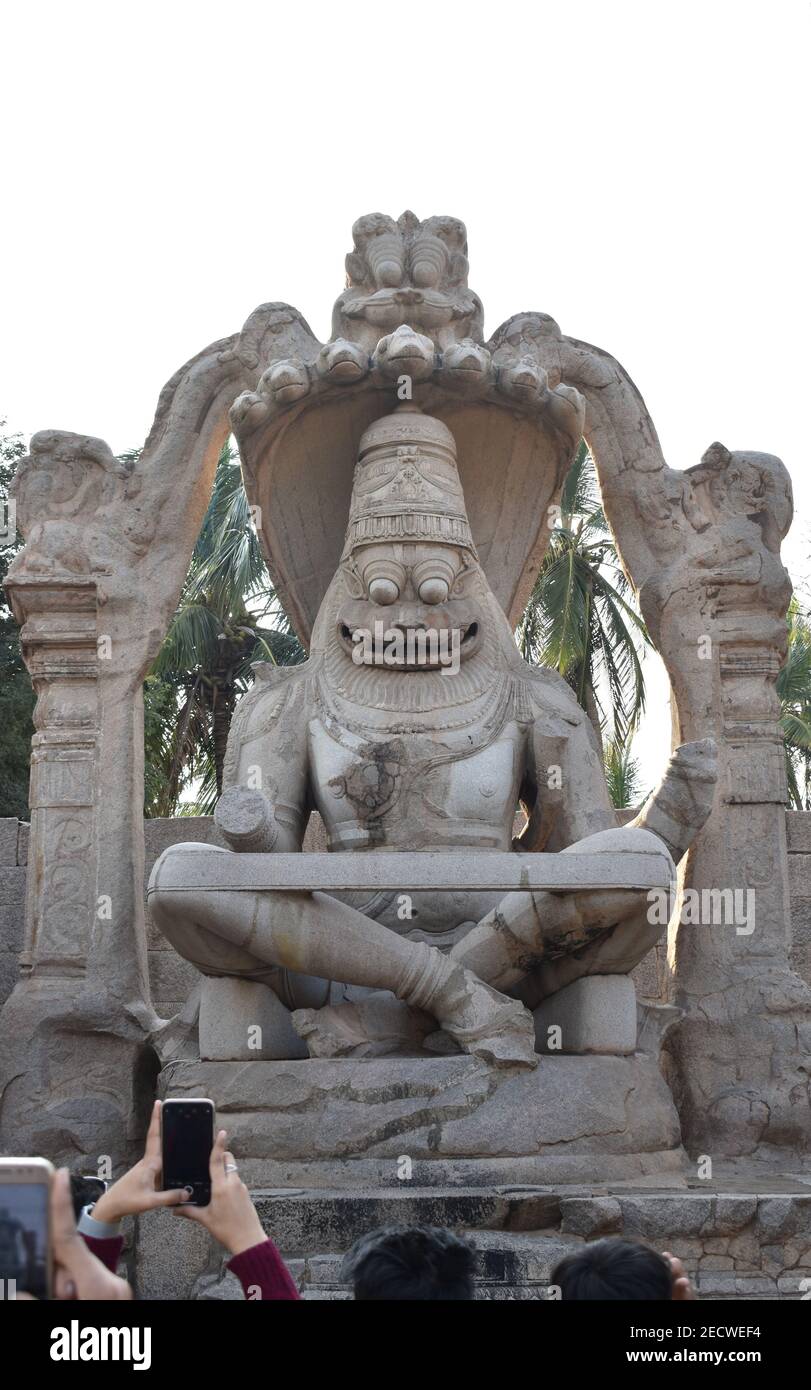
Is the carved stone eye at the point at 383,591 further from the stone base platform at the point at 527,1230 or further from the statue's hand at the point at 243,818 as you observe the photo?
the stone base platform at the point at 527,1230

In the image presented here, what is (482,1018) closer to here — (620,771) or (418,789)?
(418,789)

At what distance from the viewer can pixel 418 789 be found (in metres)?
6.66

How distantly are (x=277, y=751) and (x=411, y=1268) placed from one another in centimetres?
439

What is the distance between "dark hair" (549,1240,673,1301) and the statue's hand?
137 inches

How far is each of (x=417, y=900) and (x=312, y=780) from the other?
0.82m

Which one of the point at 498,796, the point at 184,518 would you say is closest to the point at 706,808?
the point at 498,796

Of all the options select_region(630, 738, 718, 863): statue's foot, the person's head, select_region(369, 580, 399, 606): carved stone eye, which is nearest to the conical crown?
select_region(369, 580, 399, 606): carved stone eye

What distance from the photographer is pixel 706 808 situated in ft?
20.2

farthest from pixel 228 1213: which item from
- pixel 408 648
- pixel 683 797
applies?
pixel 408 648

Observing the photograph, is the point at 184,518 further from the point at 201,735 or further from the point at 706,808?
the point at 201,735

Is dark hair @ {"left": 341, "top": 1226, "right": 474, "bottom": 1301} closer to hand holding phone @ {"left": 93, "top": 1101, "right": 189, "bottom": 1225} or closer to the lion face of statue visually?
hand holding phone @ {"left": 93, "top": 1101, "right": 189, "bottom": 1225}

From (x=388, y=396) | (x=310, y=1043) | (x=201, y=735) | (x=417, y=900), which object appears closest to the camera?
(x=310, y=1043)

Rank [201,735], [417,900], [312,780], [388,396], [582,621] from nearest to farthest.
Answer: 1. [417,900]
2. [312,780]
3. [388,396]
4. [582,621]
5. [201,735]

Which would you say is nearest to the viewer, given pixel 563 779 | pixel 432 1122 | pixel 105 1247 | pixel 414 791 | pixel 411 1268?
pixel 411 1268
